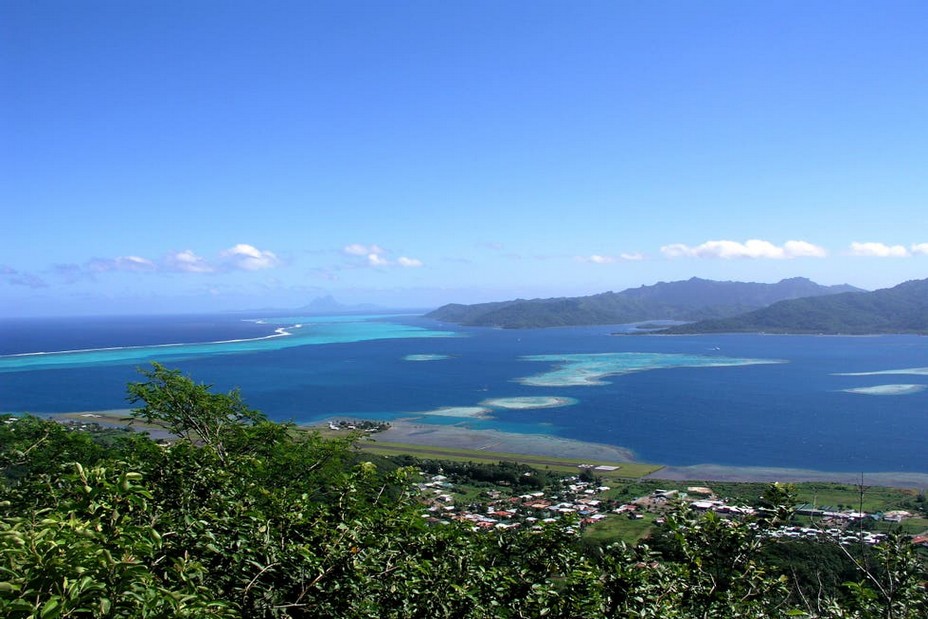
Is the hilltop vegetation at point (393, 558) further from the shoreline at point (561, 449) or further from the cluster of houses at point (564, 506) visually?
the shoreline at point (561, 449)

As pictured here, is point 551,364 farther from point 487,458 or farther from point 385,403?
point 487,458

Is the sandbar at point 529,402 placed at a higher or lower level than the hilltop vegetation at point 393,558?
lower

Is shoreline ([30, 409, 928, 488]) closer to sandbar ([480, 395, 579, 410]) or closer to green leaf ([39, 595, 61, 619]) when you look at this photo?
sandbar ([480, 395, 579, 410])

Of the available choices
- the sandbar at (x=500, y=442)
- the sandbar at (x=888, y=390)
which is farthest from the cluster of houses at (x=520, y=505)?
the sandbar at (x=888, y=390)

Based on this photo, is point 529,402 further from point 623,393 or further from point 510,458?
point 510,458

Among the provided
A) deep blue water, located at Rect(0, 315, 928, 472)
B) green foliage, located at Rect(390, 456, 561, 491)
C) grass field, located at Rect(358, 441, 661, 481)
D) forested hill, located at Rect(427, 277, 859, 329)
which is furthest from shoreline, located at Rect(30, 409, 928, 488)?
forested hill, located at Rect(427, 277, 859, 329)

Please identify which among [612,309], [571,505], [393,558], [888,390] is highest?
[612,309]

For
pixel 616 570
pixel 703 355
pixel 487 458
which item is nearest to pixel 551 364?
pixel 703 355

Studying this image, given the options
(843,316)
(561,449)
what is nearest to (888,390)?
(561,449)
